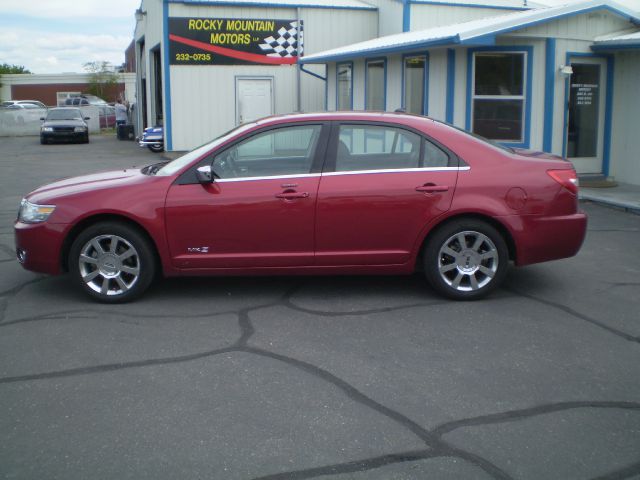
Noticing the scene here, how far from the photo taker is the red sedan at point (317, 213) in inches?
245

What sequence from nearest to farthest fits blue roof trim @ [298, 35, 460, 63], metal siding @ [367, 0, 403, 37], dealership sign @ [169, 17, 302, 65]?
blue roof trim @ [298, 35, 460, 63] < metal siding @ [367, 0, 403, 37] < dealership sign @ [169, 17, 302, 65]

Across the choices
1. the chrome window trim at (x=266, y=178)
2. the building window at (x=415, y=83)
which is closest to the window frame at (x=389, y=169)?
the chrome window trim at (x=266, y=178)

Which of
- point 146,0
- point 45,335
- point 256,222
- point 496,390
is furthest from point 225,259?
point 146,0

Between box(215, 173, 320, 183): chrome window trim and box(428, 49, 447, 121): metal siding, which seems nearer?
box(215, 173, 320, 183): chrome window trim

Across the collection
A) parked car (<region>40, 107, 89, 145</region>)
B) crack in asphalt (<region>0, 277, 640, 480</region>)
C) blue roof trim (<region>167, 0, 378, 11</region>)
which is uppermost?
blue roof trim (<region>167, 0, 378, 11</region>)

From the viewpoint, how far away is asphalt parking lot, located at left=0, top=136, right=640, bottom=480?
12.0ft

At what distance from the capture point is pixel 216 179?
20.6ft

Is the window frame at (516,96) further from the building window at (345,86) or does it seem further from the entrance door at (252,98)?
the entrance door at (252,98)

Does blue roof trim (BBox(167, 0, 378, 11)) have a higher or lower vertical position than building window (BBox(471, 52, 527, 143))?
higher

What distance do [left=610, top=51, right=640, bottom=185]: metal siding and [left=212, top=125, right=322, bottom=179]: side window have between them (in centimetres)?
908

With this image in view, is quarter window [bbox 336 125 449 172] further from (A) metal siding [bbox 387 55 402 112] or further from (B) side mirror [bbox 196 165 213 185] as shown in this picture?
(A) metal siding [bbox 387 55 402 112]

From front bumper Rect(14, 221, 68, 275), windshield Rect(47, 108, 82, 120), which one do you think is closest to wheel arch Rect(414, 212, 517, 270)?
front bumper Rect(14, 221, 68, 275)

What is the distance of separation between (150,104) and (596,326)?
77.6 ft

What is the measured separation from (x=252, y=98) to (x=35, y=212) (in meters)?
16.7
